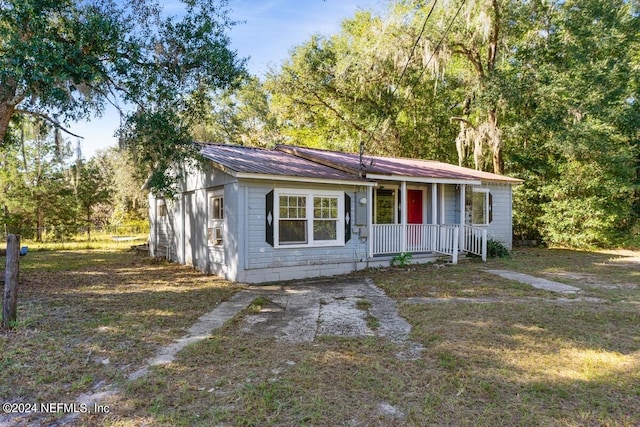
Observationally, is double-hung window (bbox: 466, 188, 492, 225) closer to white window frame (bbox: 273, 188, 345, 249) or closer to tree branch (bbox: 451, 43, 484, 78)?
white window frame (bbox: 273, 188, 345, 249)

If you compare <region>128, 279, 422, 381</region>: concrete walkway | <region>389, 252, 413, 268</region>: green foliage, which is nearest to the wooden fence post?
<region>128, 279, 422, 381</region>: concrete walkway

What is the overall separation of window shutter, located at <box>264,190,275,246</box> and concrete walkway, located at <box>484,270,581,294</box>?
5327 millimetres

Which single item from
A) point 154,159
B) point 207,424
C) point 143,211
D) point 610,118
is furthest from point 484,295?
point 143,211

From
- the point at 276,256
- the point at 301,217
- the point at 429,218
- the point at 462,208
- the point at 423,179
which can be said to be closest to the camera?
the point at 276,256

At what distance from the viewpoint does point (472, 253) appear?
39.8 ft

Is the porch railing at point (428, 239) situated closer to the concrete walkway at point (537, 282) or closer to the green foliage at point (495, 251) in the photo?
the green foliage at point (495, 251)

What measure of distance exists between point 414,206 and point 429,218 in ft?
2.00

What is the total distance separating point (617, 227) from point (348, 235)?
13261mm

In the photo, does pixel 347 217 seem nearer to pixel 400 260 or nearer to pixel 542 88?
pixel 400 260

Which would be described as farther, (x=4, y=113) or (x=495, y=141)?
(x=495, y=141)

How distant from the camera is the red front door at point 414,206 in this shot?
12742 millimetres

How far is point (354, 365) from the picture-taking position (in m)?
3.86

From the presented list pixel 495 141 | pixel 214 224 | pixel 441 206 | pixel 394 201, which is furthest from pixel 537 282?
pixel 495 141

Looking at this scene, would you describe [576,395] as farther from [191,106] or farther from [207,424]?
[191,106]
